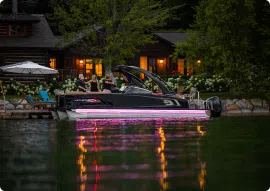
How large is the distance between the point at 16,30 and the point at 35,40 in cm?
225

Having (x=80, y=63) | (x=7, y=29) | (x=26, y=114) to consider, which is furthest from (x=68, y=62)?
(x=26, y=114)

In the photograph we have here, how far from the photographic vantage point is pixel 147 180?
12.4 meters

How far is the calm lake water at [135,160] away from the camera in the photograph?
12.1m

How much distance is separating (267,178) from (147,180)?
1985 millimetres

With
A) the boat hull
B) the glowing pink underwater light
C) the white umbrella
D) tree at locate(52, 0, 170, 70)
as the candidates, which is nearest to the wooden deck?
the boat hull

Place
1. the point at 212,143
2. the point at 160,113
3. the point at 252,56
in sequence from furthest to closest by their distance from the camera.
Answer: the point at 252,56, the point at 160,113, the point at 212,143

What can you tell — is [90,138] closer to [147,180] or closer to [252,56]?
[147,180]

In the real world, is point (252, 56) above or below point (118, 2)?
below

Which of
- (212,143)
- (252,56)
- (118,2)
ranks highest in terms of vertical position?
(118,2)

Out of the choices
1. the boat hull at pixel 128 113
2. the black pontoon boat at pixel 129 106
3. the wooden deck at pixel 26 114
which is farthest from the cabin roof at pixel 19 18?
the boat hull at pixel 128 113

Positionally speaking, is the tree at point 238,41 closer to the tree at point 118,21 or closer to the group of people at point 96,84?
the tree at point 118,21

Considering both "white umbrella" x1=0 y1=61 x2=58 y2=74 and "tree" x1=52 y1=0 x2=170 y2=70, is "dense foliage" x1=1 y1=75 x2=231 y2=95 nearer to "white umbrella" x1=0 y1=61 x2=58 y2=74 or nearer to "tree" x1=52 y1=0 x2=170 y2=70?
"tree" x1=52 y1=0 x2=170 y2=70

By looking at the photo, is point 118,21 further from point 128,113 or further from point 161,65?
point 128,113

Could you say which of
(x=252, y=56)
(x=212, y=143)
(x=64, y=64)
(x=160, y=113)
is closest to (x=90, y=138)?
(x=212, y=143)
